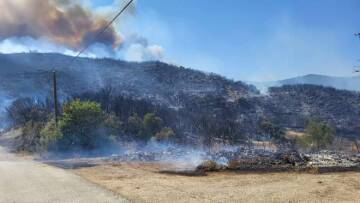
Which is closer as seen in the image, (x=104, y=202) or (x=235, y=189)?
(x=104, y=202)

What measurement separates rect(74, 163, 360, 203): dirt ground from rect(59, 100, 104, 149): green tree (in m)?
16.9

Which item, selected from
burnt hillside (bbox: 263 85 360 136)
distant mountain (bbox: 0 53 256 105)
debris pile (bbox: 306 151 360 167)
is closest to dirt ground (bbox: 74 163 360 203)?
debris pile (bbox: 306 151 360 167)

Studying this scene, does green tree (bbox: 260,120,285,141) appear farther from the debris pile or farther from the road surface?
the road surface

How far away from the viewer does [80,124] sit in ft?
140

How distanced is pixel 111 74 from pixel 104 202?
167m

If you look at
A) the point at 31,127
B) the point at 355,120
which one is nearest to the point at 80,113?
the point at 31,127

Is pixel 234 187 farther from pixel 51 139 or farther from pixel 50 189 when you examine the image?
pixel 51 139

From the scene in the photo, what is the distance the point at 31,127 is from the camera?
192ft

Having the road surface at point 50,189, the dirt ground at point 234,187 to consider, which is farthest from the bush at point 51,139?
the road surface at point 50,189

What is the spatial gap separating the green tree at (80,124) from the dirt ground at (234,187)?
1692 centimetres

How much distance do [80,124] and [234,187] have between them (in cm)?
2537

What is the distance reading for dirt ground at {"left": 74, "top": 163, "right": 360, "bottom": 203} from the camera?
1636 cm

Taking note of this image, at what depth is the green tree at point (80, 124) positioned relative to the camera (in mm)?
42188

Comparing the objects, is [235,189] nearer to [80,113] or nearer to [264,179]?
[264,179]
